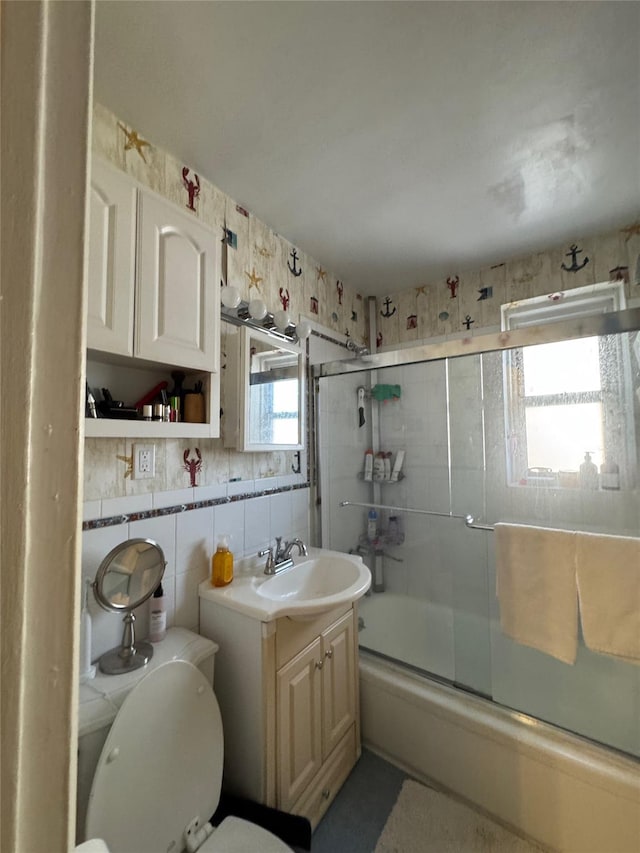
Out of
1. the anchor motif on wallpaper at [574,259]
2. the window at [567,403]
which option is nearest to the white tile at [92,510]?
the window at [567,403]

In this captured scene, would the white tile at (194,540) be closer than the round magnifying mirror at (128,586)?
No

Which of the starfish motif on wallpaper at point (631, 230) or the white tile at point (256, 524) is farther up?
the starfish motif on wallpaper at point (631, 230)

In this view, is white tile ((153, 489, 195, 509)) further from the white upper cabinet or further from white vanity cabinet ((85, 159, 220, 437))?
the white upper cabinet

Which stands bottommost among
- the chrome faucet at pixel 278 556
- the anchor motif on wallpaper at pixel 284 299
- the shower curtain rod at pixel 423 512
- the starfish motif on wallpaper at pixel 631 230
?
the chrome faucet at pixel 278 556

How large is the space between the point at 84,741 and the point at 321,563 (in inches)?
38.0

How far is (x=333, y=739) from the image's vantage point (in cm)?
134

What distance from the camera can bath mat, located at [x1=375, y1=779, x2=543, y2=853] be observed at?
1.17 m

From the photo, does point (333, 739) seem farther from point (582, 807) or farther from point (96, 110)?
point (96, 110)

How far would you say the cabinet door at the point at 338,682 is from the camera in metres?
1.32

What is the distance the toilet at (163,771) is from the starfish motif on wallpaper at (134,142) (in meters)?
1.65

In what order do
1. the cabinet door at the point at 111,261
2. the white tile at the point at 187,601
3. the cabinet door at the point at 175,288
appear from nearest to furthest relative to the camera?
the cabinet door at the point at 111,261
the cabinet door at the point at 175,288
the white tile at the point at 187,601

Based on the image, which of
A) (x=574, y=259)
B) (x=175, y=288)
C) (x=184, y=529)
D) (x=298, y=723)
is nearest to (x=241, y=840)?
(x=298, y=723)

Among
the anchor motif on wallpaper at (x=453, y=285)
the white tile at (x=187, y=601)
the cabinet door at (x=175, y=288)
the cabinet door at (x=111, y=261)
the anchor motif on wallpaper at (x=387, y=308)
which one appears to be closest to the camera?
the cabinet door at (x=111, y=261)

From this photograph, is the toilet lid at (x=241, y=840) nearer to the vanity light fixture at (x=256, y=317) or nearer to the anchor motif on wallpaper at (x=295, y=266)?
the vanity light fixture at (x=256, y=317)
